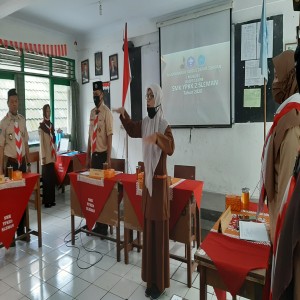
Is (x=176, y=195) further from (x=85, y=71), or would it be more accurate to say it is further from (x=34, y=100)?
(x=85, y=71)

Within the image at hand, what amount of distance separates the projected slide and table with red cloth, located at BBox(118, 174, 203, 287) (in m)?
1.83

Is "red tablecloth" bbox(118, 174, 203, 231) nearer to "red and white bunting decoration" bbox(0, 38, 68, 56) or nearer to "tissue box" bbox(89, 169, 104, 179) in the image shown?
"tissue box" bbox(89, 169, 104, 179)

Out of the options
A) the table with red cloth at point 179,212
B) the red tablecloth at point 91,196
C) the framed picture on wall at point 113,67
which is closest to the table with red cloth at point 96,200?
the red tablecloth at point 91,196

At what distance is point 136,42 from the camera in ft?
15.1

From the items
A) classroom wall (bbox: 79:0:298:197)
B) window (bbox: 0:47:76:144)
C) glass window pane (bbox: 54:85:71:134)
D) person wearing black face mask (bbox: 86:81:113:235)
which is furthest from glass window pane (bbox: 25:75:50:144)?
person wearing black face mask (bbox: 86:81:113:235)

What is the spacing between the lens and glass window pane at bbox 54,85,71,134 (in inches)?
209

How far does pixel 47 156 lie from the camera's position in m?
4.12

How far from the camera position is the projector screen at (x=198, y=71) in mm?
3662

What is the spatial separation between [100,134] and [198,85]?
1.82 meters

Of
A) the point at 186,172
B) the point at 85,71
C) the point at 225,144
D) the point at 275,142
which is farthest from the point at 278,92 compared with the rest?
the point at 85,71

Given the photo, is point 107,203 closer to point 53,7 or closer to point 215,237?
point 215,237

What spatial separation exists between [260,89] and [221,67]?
0.65 metres

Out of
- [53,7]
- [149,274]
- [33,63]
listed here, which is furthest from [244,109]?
[33,63]

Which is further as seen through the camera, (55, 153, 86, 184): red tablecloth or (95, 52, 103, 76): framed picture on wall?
(95, 52, 103, 76): framed picture on wall
